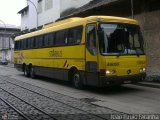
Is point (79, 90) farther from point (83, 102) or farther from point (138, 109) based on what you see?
point (138, 109)

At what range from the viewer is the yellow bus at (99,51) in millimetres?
15031

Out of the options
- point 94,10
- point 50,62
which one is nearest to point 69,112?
point 50,62

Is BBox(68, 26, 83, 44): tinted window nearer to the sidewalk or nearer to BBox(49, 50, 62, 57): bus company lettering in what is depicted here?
BBox(49, 50, 62, 57): bus company lettering

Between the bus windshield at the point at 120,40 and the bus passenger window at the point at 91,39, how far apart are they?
1.22 feet

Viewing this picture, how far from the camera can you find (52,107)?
12320 mm

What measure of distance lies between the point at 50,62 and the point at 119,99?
7592 millimetres

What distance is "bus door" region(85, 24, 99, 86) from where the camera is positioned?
1527 cm

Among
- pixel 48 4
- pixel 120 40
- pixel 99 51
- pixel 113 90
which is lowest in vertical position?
pixel 113 90

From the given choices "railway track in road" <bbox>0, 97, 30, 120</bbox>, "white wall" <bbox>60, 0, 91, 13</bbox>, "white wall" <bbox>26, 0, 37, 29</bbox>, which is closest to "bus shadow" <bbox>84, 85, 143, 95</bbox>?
"railway track in road" <bbox>0, 97, 30, 120</bbox>

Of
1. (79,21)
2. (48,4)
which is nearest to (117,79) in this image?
(79,21)

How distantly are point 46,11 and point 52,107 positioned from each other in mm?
37347

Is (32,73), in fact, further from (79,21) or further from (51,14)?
(51,14)

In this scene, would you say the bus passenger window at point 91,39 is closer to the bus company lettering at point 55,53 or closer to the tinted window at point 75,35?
the tinted window at point 75,35

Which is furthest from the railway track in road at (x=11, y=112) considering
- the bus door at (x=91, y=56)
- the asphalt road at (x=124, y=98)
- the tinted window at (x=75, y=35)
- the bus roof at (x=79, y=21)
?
the bus roof at (x=79, y=21)
